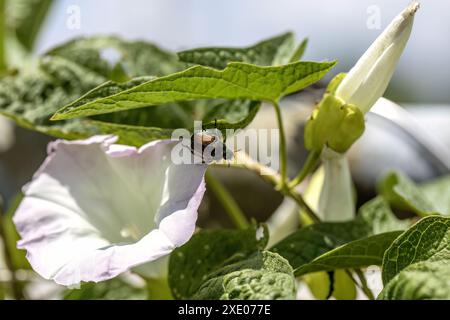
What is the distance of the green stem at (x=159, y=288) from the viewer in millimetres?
335

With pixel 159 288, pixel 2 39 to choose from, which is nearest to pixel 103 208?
pixel 159 288

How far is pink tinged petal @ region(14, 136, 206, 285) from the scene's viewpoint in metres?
0.26

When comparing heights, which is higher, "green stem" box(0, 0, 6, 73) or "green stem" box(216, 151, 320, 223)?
"green stem" box(0, 0, 6, 73)

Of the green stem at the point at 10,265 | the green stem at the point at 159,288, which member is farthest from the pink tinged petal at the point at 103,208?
the green stem at the point at 10,265

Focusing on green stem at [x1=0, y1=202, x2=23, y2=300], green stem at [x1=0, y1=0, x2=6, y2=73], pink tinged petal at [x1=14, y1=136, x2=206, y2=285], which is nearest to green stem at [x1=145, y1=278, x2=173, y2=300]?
pink tinged petal at [x1=14, y1=136, x2=206, y2=285]

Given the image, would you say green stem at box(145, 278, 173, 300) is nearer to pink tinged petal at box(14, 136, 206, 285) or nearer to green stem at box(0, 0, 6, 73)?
pink tinged petal at box(14, 136, 206, 285)

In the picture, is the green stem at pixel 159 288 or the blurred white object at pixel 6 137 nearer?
the green stem at pixel 159 288

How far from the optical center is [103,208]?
1.09 feet

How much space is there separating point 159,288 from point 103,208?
1.9 inches

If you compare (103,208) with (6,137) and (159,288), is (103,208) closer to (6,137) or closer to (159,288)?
(159,288)

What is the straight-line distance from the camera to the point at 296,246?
311 mm

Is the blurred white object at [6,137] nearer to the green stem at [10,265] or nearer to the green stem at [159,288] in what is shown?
the green stem at [10,265]
